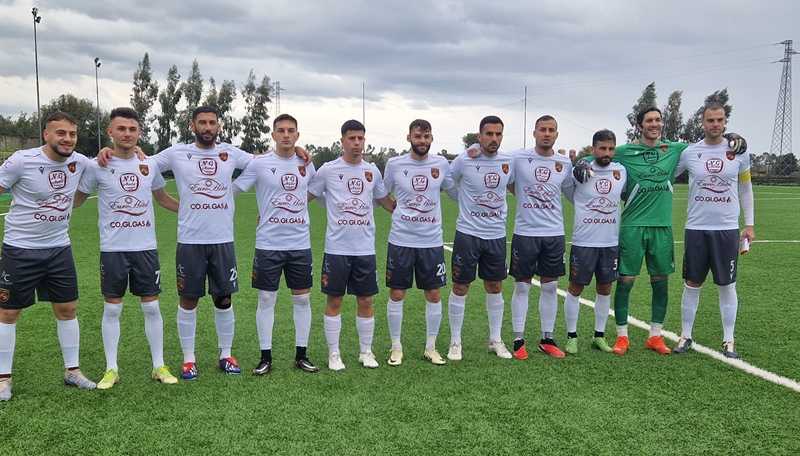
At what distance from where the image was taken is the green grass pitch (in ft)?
12.0

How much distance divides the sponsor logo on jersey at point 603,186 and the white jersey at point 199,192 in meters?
3.33

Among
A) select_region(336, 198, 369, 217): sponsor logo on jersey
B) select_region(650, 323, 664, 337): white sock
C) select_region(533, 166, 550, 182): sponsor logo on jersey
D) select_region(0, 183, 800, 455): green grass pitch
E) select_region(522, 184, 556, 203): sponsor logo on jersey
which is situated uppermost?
select_region(533, 166, 550, 182): sponsor logo on jersey

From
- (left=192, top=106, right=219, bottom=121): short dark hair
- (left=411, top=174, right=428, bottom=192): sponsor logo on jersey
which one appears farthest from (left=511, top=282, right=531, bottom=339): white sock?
(left=192, top=106, right=219, bottom=121): short dark hair

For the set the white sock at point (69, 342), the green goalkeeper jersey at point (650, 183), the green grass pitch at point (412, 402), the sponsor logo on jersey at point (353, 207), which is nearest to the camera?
the green grass pitch at point (412, 402)

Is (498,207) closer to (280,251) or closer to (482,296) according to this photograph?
(280,251)

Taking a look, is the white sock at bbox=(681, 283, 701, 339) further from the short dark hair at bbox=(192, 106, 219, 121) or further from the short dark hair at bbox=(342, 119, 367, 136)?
the short dark hair at bbox=(192, 106, 219, 121)

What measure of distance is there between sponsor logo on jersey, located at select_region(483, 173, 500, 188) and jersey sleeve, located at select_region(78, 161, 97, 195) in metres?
3.20

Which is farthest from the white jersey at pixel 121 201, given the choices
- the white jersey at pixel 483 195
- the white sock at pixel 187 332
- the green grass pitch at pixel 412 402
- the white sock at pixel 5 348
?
the white jersey at pixel 483 195

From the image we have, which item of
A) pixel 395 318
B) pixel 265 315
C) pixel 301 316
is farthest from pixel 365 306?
pixel 265 315

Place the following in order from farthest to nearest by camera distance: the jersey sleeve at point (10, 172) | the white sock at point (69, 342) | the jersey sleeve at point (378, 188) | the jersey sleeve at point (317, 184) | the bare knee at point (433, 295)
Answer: the bare knee at point (433, 295)
the jersey sleeve at point (378, 188)
the jersey sleeve at point (317, 184)
the white sock at point (69, 342)
the jersey sleeve at point (10, 172)

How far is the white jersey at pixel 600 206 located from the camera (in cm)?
548

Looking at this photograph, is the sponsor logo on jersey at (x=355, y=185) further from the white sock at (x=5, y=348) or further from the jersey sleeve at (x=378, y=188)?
the white sock at (x=5, y=348)

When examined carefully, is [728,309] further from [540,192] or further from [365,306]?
[365,306]

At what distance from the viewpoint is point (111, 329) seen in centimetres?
466
